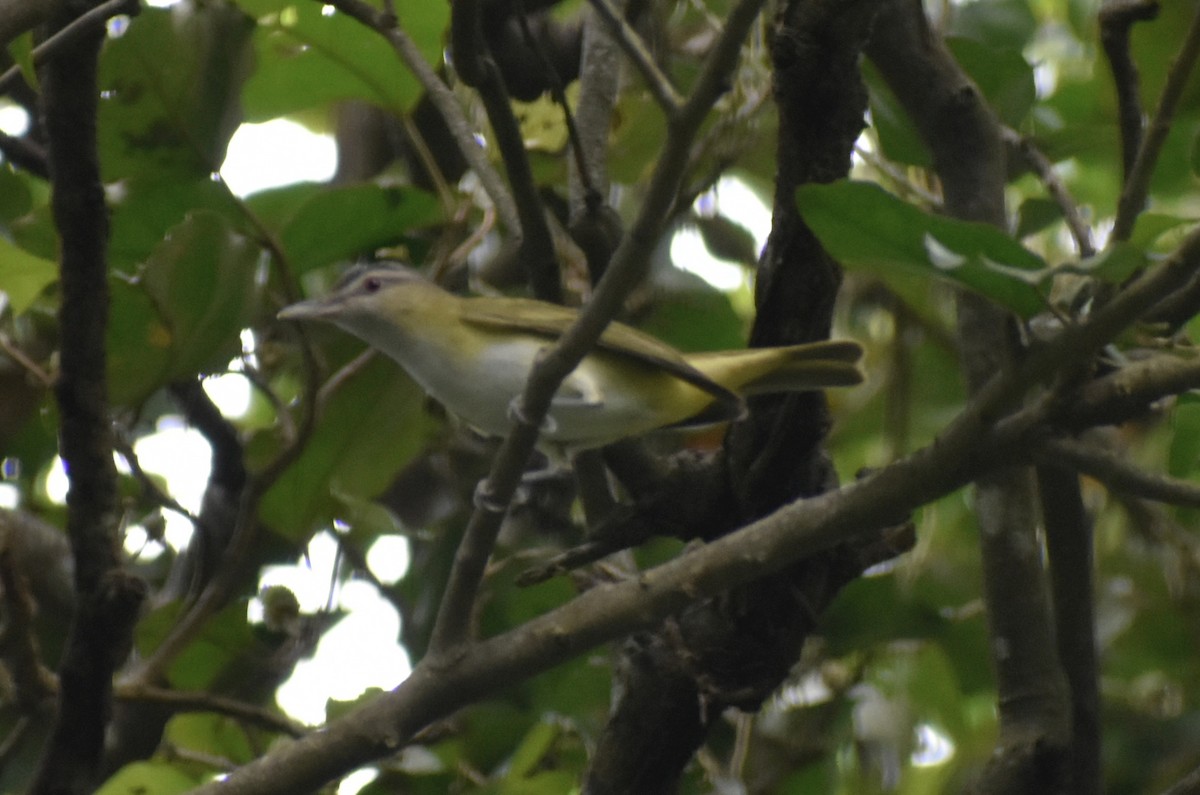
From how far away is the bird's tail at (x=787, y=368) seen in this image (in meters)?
2.13

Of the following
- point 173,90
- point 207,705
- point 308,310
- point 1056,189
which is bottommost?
point 207,705

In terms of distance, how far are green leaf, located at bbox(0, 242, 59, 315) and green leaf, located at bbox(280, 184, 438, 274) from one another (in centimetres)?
41

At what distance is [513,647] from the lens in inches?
68.9

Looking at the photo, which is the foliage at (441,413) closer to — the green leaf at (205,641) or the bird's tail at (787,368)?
the green leaf at (205,641)

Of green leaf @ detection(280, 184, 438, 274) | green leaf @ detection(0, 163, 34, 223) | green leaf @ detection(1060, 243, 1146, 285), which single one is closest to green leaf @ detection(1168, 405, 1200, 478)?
green leaf @ detection(1060, 243, 1146, 285)

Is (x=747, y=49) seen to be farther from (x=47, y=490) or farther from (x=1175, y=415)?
(x=47, y=490)

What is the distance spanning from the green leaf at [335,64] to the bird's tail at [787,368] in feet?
2.37

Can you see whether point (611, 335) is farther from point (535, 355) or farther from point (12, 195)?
point (12, 195)

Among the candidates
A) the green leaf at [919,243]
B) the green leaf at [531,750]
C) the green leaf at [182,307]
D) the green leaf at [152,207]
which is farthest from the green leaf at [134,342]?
the green leaf at [919,243]

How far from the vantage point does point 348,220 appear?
2.30 meters

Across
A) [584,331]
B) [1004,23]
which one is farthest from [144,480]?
[1004,23]

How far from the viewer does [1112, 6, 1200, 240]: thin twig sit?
1224 millimetres

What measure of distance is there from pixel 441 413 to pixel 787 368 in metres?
1.00

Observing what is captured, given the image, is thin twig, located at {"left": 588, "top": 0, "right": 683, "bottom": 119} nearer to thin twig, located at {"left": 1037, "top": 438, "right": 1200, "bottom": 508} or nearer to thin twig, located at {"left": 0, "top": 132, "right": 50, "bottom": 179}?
thin twig, located at {"left": 1037, "top": 438, "right": 1200, "bottom": 508}
